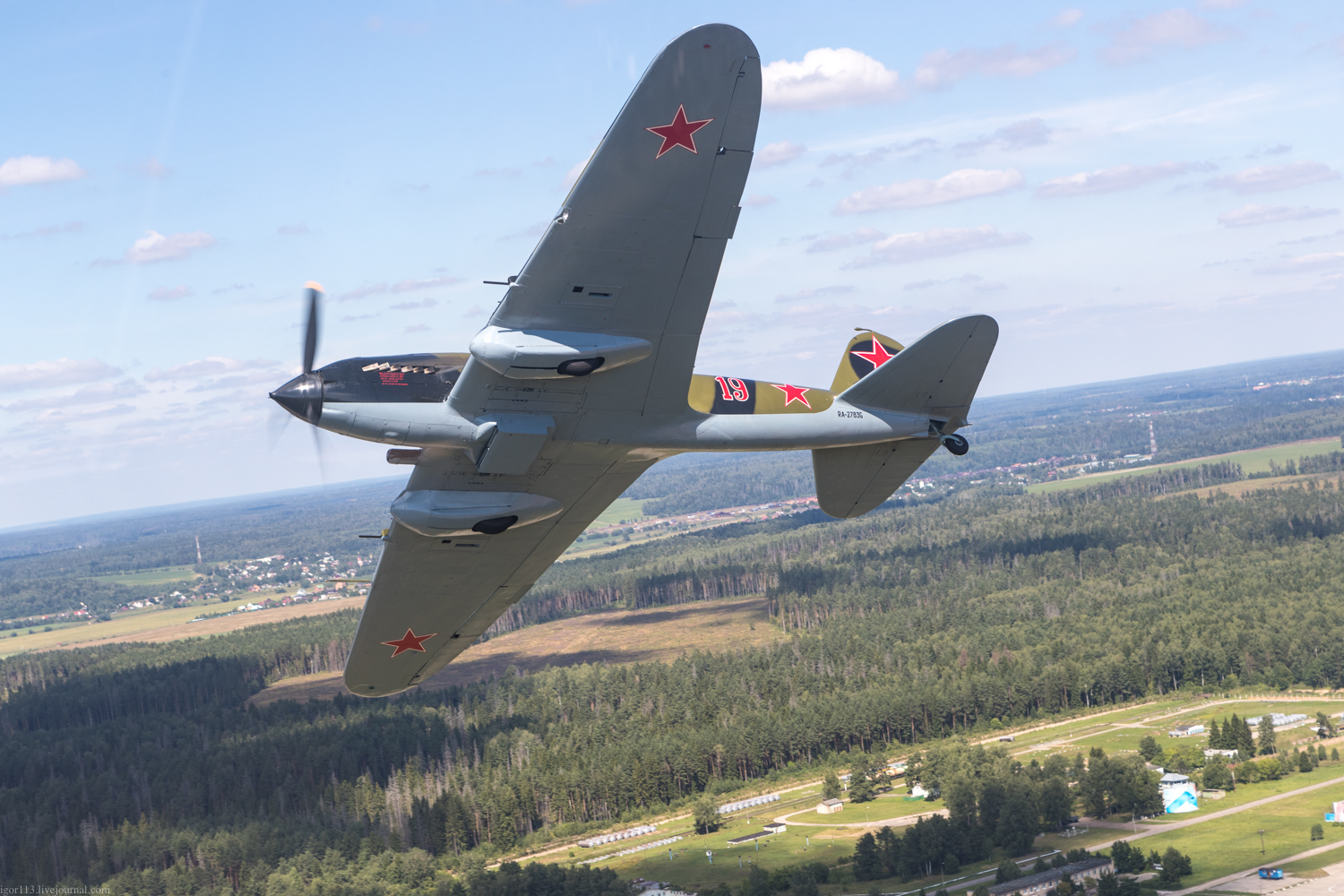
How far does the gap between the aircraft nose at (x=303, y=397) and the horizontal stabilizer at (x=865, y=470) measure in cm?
1306

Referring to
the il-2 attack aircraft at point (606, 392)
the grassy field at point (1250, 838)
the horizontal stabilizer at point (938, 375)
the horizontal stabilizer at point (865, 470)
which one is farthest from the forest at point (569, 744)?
the horizontal stabilizer at point (938, 375)

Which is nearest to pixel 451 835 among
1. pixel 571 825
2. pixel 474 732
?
pixel 571 825

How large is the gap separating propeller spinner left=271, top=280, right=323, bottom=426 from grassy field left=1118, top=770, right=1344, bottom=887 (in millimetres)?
90387

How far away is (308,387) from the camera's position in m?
19.9

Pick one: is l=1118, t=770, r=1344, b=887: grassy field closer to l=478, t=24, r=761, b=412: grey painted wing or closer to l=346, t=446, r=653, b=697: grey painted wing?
l=346, t=446, r=653, b=697: grey painted wing

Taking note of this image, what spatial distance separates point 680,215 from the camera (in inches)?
745

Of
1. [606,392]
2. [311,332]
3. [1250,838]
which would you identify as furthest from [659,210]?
[1250,838]

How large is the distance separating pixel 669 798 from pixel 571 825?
44.2ft

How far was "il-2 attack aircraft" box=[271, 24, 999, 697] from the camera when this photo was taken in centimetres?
1808

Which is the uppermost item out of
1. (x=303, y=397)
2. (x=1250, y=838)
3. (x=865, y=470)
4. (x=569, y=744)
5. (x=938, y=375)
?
(x=303, y=397)

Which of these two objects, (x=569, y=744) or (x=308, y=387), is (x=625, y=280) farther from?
(x=569, y=744)

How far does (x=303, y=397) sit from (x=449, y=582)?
9.47 meters

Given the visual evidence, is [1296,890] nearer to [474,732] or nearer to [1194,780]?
[1194,780]

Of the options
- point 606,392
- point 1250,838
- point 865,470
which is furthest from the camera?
point 1250,838
